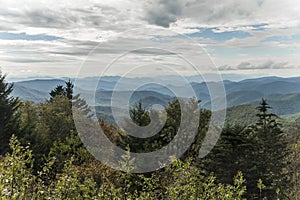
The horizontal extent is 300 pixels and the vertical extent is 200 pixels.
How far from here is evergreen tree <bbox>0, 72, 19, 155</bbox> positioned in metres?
25.2

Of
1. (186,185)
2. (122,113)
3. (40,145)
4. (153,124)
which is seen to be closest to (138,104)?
(153,124)

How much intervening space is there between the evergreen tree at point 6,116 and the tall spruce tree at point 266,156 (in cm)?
1772

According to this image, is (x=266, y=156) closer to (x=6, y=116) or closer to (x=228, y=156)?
(x=228, y=156)

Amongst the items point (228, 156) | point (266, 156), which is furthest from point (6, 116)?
point (266, 156)

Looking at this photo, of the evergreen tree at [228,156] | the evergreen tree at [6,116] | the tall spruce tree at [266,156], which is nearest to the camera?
the evergreen tree at [228,156]

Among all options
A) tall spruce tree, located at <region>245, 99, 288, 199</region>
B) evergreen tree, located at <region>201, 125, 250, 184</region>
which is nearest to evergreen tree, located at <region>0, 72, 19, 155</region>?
evergreen tree, located at <region>201, 125, 250, 184</region>

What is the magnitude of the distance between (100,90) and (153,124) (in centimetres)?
1099

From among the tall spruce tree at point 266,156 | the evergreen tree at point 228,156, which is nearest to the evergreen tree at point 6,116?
the evergreen tree at point 228,156

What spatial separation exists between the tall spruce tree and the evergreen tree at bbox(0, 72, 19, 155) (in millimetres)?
17718

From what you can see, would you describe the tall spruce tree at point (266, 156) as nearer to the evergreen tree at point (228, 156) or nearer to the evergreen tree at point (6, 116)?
the evergreen tree at point (228, 156)

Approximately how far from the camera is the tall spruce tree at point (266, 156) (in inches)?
955

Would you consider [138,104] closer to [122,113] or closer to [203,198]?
[122,113]

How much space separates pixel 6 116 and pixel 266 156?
20.6 m

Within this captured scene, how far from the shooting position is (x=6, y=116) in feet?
85.8
